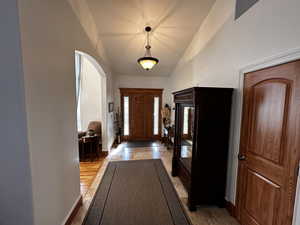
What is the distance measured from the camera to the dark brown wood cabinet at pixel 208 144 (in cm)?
198

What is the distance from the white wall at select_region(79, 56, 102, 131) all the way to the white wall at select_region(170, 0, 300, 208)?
3546mm

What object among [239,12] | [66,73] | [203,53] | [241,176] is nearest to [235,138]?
[241,176]

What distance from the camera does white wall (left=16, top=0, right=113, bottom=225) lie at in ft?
3.79

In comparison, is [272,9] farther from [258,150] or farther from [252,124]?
[258,150]

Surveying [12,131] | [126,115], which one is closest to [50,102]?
[12,131]

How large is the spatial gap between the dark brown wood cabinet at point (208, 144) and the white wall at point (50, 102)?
1710 millimetres

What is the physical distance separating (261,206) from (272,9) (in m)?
2.17

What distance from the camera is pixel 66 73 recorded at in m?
1.76

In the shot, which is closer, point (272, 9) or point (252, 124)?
point (272, 9)

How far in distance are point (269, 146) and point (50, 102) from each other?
2367mm

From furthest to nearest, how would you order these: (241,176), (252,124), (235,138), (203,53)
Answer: (203,53) < (235,138) < (241,176) < (252,124)

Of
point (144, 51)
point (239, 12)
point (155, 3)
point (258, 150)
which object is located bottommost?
point (258, 150)

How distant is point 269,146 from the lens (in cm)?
150

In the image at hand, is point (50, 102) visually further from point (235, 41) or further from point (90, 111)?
point (90, 111)
